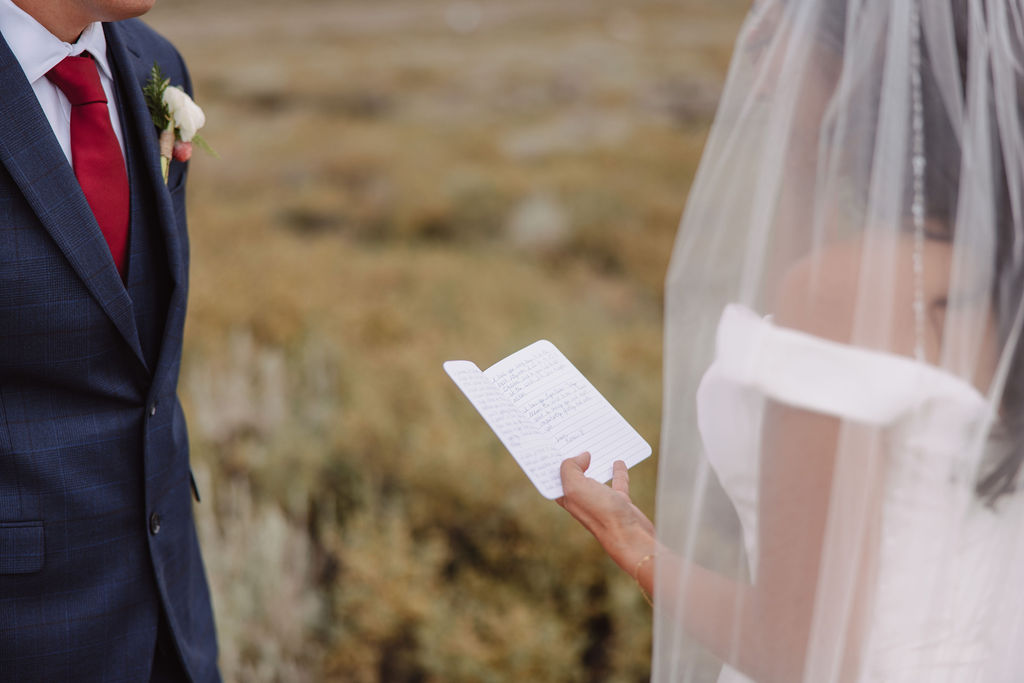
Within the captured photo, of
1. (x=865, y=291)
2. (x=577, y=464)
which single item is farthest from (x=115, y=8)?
(x=865, y=291)

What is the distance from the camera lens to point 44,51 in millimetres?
1659

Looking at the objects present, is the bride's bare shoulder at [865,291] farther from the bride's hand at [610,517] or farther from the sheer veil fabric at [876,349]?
the bride's hand at [610,517]

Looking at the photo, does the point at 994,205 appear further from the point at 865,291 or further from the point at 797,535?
the point at 797,535

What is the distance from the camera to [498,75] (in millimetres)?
15398

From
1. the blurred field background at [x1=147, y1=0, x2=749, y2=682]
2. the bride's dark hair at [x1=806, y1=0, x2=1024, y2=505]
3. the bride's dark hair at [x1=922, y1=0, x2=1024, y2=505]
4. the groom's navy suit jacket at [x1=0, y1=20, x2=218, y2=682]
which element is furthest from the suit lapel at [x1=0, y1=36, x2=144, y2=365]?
the blurred field background at [x1=147, y1=0, x2=749, y2=682]

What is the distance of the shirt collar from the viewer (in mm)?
1622

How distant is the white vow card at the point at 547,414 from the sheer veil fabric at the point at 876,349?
1.04 ft

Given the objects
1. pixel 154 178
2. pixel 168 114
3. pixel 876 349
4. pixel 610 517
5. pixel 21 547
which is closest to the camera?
pixel 876 349

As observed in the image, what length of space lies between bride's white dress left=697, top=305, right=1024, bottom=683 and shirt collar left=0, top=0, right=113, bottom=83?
53.6 inches

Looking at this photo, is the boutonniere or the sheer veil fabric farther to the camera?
the boutonniere

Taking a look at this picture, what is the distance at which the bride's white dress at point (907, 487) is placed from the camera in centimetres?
125

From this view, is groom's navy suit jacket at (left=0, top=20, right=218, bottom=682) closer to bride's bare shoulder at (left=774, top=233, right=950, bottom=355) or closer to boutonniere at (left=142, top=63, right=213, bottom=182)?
boutonniere at (left=142, top=63, right=213, bottom=182)

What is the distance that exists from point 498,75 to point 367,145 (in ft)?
15.9

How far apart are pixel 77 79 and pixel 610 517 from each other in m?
1.35
